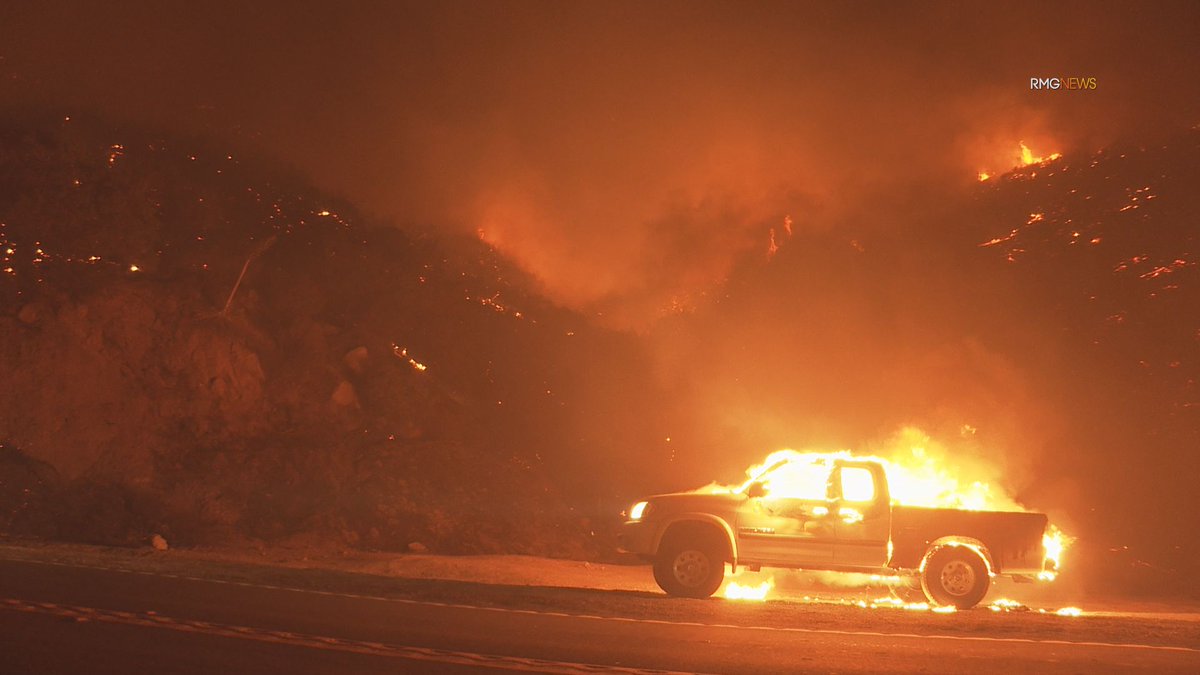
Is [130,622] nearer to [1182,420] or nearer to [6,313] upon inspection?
[6,313]

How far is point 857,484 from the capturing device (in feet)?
43.5

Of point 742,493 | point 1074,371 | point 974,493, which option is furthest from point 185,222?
point 1074,371

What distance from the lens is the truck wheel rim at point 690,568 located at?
12.8m

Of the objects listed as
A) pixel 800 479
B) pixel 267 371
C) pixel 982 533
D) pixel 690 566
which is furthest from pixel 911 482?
pixel 267 371

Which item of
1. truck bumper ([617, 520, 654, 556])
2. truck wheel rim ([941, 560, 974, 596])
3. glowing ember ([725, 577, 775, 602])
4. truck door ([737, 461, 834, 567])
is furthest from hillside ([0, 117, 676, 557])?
truck wheel rim ([941, 560, 974, 596])

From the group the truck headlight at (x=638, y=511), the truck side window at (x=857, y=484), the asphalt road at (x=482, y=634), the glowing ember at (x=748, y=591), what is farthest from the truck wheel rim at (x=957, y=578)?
the truck headlight at (x=638, y=511)

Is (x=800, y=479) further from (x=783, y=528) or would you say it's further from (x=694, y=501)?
(x=694, y=501)

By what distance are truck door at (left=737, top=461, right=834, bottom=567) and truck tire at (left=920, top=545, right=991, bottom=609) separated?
139 centimetres

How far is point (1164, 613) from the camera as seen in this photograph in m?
15.0

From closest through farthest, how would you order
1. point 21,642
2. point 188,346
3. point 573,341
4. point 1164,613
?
point 21,642 → point 1164,613 → point 188,346 → point 573,341

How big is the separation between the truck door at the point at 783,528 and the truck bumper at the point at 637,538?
1.20 metres

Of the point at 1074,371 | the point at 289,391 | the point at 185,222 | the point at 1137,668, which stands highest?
the point at 185,222

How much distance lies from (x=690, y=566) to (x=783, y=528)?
4.48 feet

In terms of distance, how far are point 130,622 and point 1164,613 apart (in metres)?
14.7
